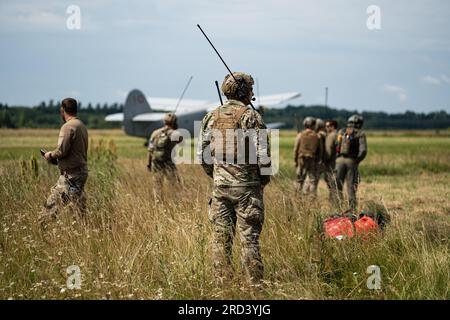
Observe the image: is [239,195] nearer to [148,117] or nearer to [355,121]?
[355,121]

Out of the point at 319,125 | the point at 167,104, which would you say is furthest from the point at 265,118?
the point at 319,125

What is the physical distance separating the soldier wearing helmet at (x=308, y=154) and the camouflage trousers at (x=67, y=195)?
6208mm

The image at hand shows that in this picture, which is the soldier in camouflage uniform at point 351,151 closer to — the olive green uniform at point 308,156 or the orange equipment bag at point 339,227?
the olive green uniform at point 308,156

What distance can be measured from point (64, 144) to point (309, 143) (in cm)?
659

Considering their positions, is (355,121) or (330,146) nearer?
(355,121)

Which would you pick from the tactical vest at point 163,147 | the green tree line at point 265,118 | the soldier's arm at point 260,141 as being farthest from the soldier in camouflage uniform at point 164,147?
the green tree line at point 265,118

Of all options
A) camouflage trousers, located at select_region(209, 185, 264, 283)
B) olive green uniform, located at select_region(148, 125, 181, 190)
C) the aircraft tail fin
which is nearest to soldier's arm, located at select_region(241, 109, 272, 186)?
camouflage trousers, located at select_region(209, 185, 264, 283)

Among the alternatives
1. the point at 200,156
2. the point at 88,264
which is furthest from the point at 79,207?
the point at 200,156

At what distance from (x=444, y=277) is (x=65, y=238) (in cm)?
350

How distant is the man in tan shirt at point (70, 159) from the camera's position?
760cm

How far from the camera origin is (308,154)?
13227 millimetres

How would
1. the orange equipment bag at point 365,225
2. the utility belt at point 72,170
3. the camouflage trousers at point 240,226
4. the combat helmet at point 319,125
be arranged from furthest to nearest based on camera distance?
the combat helmet at point 319,125, the utility belt at point 72,170, the orange equipment bag at point 365,225, the camouflage trousers at point 240,226

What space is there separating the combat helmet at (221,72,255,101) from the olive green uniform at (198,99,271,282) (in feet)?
0.20
